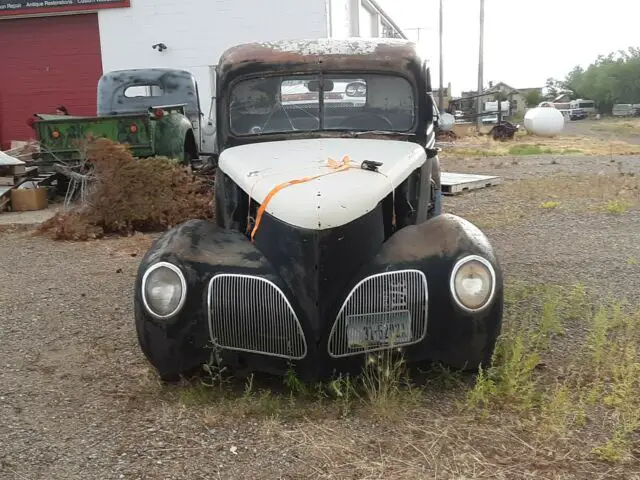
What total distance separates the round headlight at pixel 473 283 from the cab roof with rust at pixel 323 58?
1.97 metres

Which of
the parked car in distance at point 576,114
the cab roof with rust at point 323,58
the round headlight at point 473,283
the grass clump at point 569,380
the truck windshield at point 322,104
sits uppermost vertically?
the cab roof with rust at point 323,58

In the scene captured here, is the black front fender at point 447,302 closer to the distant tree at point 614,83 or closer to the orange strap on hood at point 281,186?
the orange strap on hood at point 281,186

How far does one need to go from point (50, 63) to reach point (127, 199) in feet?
37.8

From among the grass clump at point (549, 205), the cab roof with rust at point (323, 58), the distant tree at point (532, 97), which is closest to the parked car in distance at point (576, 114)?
the distant tree at point (532, 97)

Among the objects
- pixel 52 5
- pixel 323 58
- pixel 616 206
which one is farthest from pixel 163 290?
pixel 52 5

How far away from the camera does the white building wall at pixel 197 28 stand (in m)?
17.2

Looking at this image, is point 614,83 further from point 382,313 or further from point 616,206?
point 382,313

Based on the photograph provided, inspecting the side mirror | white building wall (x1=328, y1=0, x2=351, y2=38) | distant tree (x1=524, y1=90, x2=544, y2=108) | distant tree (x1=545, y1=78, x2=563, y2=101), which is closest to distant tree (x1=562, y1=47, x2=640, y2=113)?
distant tree (x1=545, y1=78, x2=563, y2=101)

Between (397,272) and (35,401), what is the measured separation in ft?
7.20

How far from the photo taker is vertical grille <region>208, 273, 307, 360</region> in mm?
3660

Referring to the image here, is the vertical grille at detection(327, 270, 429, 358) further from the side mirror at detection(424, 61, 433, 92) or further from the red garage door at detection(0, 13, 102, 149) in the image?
the red garage door at detection(0, 13, 102, 149)

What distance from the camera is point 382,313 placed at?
3678 millimetres

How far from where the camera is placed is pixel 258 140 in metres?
5.06

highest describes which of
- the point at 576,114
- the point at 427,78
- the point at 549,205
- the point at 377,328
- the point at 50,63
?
the point at 50,63
